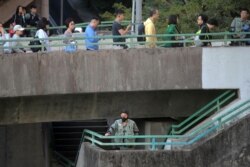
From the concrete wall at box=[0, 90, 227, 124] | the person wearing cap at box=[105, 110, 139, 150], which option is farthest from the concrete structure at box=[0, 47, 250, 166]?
the person wearing cap at box=[105, 110, 139, 150]

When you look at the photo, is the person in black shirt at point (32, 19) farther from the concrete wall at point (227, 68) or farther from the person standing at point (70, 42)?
the concrete wall at point (227, 68)

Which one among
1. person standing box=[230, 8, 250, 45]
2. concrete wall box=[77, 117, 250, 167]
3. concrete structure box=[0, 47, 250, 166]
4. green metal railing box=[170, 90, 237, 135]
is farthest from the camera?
person standing box=[230, 8, 250, 45]

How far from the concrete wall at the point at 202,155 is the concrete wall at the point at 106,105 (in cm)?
268

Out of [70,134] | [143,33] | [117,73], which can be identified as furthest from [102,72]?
[70,134]

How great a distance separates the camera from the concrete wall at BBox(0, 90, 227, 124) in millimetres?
23078

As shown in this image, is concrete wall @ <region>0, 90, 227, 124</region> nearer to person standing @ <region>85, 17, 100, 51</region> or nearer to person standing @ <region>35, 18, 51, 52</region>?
person standing @ <region>85, 17, 100, 51</region>

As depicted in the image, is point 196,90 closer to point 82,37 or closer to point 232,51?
point 232,51

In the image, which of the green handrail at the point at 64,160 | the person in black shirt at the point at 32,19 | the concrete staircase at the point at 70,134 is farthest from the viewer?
the concrete staircase at the point at 70,134

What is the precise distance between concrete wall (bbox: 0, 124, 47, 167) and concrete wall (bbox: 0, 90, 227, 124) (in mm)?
4558

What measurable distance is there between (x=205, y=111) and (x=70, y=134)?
7.35 m

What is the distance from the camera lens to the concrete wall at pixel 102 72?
2223cm

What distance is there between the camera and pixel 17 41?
22297 mm

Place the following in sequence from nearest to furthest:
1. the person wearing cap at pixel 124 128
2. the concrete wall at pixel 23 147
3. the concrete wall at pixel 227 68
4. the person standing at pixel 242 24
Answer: the person wearing cap at pixel 124 128 → the concrete wall at pixel 227 68 → the person standing at pixel 242 24 → the concrete wall at pixel 23 147

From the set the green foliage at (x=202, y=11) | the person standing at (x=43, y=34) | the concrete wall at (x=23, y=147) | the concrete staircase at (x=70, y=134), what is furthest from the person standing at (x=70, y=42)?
the green foliage at (x=202, y=11)
